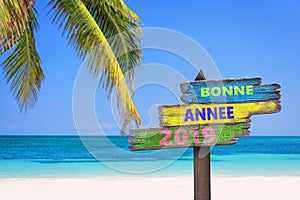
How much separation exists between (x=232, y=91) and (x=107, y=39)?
10.4ft

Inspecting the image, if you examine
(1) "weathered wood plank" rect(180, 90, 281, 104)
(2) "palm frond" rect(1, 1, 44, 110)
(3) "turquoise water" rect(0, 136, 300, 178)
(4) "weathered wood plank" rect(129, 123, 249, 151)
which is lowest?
(4) "weathered wood plank" rect(129, 123, 249, 151)

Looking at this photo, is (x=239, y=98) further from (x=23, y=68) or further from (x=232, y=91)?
(x=23, y=68)

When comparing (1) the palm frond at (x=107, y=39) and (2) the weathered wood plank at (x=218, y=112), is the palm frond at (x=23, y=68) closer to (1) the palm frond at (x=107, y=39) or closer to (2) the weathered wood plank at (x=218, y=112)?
(1) the palm frond at (x=107, y=39)

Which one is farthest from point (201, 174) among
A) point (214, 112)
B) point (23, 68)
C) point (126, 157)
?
point (126, 157)

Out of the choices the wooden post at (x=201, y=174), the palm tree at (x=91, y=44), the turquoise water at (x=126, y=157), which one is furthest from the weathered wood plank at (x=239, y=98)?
the turquoise water at (x=126, y=157)

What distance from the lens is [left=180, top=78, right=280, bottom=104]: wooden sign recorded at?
3809 mm

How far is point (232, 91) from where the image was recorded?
382 centimetres

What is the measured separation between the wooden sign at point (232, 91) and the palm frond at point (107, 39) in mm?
2119

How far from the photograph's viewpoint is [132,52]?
662 centimetres

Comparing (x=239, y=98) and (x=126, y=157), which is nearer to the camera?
(x=239, y=98)

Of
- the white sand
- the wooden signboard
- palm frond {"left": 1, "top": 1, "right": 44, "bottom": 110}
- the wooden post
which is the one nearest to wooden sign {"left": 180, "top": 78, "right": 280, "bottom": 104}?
the wooden signboard

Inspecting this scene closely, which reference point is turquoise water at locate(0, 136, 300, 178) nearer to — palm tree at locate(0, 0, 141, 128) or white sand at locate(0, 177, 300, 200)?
white sand at locate(0, 177, 300, 200)

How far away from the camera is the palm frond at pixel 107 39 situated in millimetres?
6031

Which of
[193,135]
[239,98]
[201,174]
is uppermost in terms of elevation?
[239,98]
